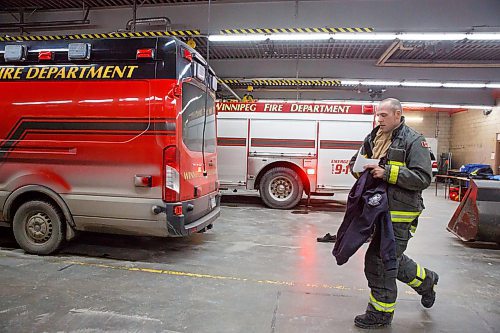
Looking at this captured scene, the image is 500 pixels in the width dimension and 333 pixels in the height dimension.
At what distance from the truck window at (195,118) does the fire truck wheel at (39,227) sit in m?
2.06

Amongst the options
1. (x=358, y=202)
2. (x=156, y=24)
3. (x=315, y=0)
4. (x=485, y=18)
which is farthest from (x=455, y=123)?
(x=358, y=202)

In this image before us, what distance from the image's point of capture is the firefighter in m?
3.01

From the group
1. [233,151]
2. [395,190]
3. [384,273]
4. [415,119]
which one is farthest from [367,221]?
[415,119]

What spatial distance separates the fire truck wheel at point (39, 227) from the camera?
493cm

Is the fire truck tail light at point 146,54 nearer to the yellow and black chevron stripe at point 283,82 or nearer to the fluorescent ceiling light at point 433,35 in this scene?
the fluorescent ceiling light at point 433,35

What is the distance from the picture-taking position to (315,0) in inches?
337

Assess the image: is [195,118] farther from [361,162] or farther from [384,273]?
[384,273]

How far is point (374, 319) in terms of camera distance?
10.5ft

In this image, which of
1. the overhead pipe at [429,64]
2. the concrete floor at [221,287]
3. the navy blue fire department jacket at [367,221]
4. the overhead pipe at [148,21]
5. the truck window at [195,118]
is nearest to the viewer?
the navy blue fire department jacket at [367,221]

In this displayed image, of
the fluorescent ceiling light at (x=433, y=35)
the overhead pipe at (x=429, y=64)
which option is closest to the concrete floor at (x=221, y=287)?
the fluorescent ceiling light at (x=433, y=35)

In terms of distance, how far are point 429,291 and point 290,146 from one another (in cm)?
633

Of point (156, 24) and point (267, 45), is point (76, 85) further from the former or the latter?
point (267, 45)

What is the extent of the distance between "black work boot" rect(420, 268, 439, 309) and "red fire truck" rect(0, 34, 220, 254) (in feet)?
9.07

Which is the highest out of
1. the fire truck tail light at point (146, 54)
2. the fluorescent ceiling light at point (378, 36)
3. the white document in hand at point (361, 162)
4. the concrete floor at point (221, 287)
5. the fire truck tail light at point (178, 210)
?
the fluorescent ceiling light at point (378, 36)
